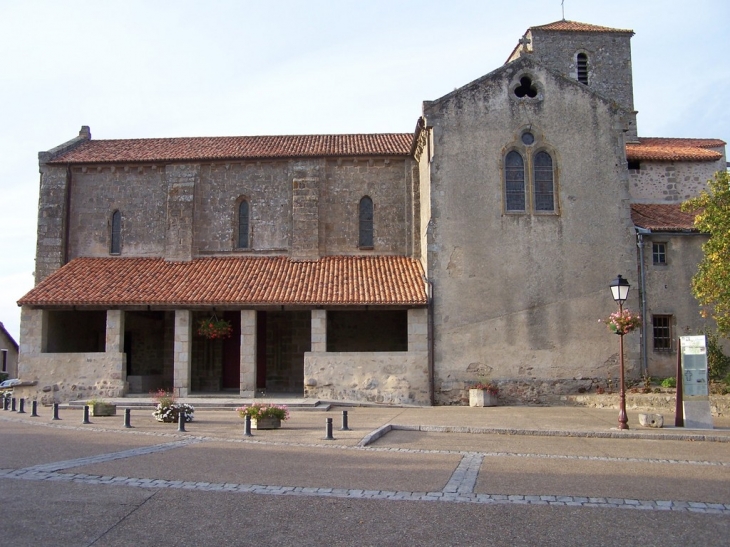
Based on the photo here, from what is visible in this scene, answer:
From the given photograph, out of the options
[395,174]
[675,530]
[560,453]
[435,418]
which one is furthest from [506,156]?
[675,530]

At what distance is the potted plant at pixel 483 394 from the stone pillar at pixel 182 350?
931 cm

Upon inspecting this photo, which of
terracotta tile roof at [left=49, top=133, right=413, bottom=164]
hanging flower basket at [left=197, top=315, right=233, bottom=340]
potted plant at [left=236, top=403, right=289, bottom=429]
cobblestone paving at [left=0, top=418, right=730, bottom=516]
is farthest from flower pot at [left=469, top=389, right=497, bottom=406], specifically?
cobblestone paving at [left=0, top=418, right=730, bottom=516]

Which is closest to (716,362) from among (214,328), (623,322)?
(623,322)

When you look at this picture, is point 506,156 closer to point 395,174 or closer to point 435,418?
point 395,174

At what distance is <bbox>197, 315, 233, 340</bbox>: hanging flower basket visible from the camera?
23.6 meters

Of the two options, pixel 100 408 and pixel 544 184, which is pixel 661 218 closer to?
pixel 544 184

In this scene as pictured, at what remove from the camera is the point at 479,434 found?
600 inches

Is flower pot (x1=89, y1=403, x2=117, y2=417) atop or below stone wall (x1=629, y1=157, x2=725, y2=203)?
below

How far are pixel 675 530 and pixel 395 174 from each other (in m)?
20.0

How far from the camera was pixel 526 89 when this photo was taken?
2361cm

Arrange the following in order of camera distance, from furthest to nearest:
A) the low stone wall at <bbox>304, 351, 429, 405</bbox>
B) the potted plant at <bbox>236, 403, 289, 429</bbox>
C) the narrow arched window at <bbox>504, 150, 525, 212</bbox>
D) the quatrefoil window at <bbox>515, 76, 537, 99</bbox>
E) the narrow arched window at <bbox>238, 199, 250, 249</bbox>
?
1. the narrow arched window at <bbox>238, 199, 250, 249</bbox>
2. the quatrefoil window at <bbox>515, 76, 537, 99</bbox>
3. the narrow arched window at <bbox>504, 150, 525, 212</bbox>
4. the low stone wall at <bbox>304, 351, 429, 405</bbox>
5. the potted plant at <bbox>236, 403, 289, 429</bbox>

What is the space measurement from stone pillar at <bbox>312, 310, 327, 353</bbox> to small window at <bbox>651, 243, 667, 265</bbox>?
36.1 feet

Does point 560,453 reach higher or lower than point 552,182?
lower

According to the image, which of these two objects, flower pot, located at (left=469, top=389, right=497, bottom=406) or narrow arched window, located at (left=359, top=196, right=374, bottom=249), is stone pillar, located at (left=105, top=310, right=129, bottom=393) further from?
flower pot, located at (left=469, top=389, right=497, bottom=406)
